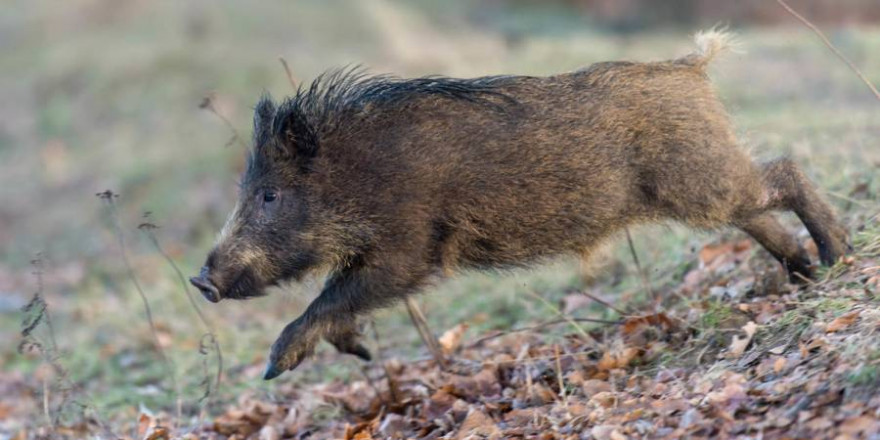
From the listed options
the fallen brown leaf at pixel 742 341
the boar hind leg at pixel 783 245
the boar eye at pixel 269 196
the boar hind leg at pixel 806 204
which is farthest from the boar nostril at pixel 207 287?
the boar hind leg at pixel 806 204

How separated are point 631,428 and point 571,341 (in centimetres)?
173

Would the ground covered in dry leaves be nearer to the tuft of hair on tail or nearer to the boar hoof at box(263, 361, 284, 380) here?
the boar hoof at box(263, 361, 284, 380)

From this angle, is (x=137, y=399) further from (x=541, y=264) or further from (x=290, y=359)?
(x=541, y=264)

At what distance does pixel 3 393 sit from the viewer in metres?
7.81

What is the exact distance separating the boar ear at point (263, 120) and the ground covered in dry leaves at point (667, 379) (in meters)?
1.41

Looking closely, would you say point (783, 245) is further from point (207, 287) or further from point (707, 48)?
point (207, 287)

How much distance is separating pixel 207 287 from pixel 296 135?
34.1 inches

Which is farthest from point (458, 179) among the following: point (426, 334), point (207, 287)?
point (207, 287)

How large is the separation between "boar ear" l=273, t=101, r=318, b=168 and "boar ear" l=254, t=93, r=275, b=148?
0.10m

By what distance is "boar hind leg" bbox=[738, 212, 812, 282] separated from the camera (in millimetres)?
6070

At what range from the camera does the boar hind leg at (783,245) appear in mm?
6070

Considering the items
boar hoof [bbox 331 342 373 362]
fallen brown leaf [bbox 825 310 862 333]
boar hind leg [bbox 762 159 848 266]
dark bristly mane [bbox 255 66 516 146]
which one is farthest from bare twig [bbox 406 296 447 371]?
Answer: fallen brown leaf [bbox 825 310 862 333]

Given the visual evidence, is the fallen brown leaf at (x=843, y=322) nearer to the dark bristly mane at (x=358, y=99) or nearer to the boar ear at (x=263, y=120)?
the dark bristly mane at (x=358, y=99)

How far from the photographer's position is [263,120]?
593cm
